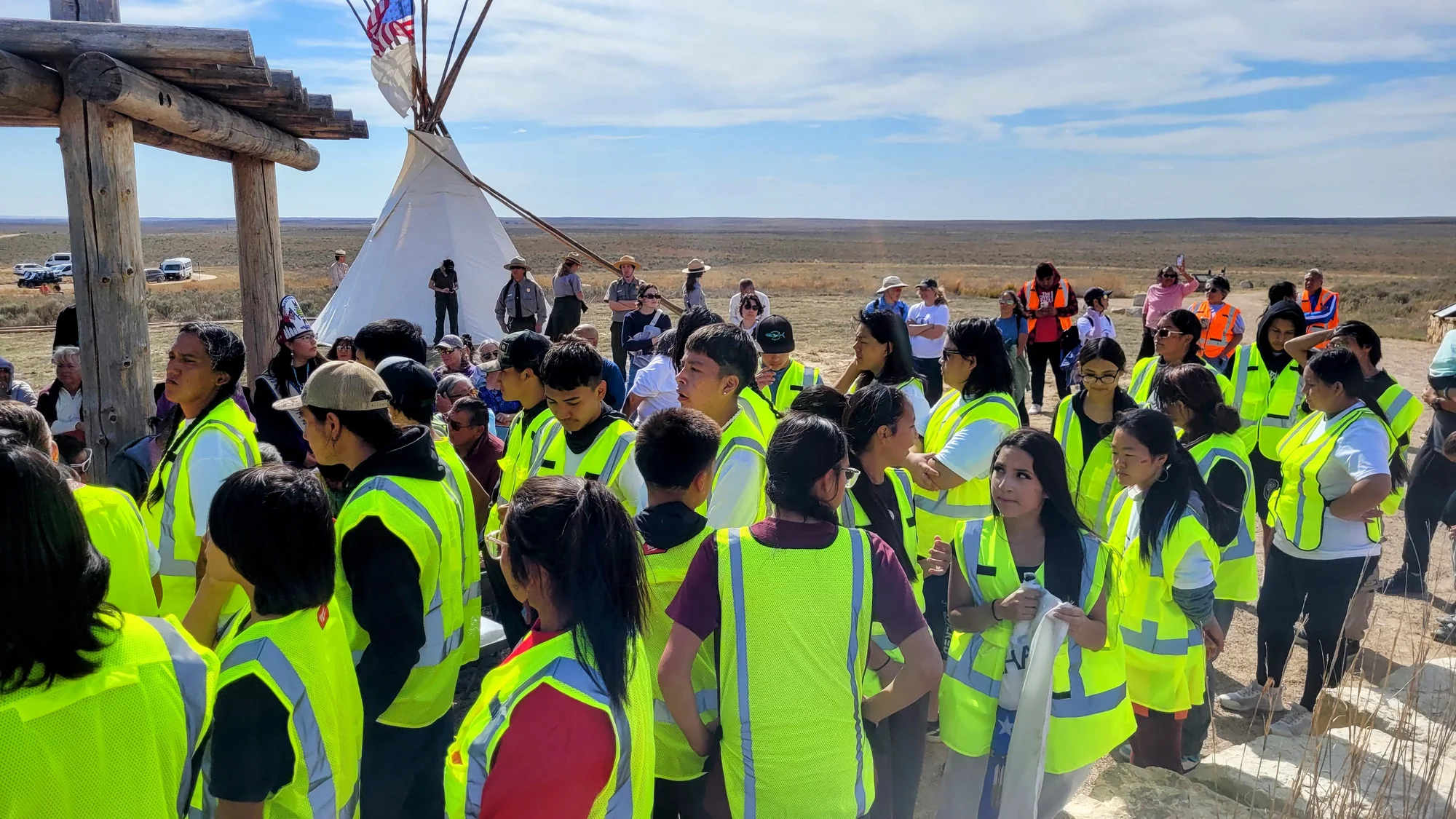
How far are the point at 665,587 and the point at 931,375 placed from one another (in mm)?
7615

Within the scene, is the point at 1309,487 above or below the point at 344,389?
below

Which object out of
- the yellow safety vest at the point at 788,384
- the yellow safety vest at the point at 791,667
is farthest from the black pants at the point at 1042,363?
the yellow safety vest at the point at 791,667

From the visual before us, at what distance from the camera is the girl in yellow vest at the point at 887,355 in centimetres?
432

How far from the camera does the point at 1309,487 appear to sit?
4141 millimetres

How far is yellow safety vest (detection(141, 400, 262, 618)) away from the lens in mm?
2971

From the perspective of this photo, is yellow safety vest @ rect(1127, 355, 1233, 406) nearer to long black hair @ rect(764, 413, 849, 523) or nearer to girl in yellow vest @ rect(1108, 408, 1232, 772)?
girl in yellow vest @ rect(1108, 408, 1232, 772)

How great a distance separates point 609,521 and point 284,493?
2.33 feet

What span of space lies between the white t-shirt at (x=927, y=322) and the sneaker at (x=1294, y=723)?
5.79 meters

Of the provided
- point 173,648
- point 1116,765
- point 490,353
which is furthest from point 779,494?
point 490,353

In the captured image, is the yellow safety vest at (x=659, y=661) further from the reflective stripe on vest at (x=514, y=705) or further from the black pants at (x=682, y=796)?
the reflective stripe on vest at (x=514, y=705)

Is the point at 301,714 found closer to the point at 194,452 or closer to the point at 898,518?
the point at 194,452

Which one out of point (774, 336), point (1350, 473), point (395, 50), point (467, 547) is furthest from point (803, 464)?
point (395, 50)

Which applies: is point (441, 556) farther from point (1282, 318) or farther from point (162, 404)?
point (1282, 318)

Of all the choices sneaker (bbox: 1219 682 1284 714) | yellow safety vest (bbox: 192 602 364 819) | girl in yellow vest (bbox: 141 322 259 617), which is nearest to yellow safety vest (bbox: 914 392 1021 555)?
sneaker (bbox: 1219 682 1284 714)
